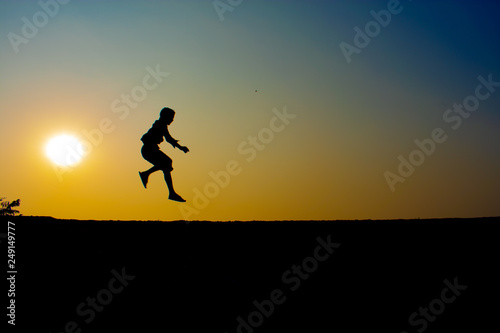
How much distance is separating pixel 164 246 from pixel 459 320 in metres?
3.68

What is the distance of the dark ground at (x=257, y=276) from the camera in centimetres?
405

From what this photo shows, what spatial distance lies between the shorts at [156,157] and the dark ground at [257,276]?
106 inches

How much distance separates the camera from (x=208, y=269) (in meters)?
5.07

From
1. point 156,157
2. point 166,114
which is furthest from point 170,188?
point 166,114

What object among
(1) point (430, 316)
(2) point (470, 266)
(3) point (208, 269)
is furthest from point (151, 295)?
(2) point (470, 266)

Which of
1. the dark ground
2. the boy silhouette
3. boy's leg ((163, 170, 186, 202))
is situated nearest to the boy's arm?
the boy silhouette

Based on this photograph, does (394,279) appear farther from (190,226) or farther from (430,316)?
(190,226)

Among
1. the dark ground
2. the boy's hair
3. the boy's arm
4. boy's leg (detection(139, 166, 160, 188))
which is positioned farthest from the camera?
boy's leg (detection(139, 166, 160, 188))

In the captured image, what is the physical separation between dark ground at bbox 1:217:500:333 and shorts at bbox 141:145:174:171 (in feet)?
8.82

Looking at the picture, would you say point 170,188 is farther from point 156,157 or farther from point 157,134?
point 157,134

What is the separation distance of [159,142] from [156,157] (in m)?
0.33

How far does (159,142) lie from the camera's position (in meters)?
9.06

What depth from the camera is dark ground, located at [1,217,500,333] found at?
405 centimetres

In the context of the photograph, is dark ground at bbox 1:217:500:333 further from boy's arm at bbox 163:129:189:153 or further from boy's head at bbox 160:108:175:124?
boy's head at bbox 160:108:175:124
